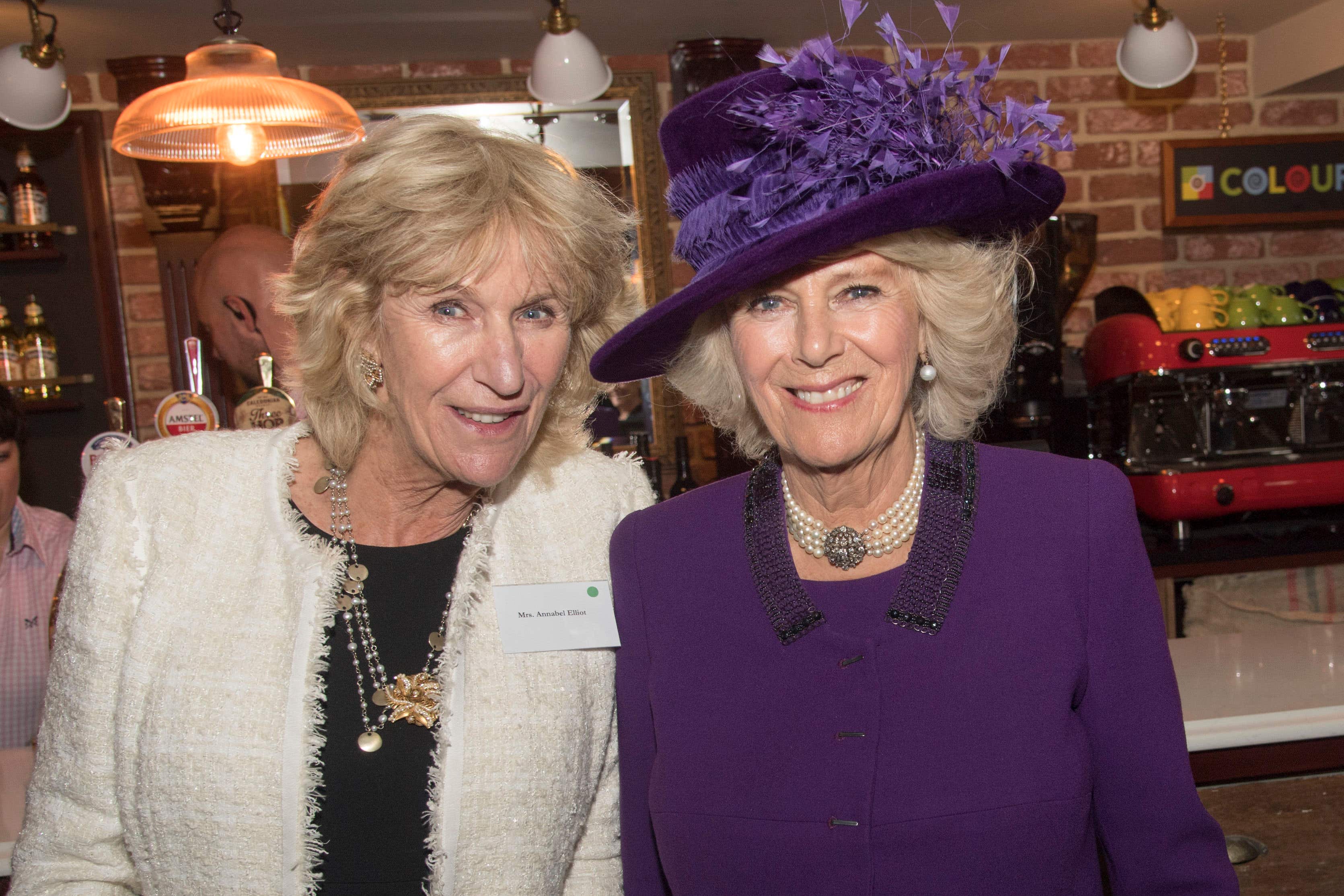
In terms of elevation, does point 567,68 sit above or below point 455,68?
below

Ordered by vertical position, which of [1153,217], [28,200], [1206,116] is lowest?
[1153,217]

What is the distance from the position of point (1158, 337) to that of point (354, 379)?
103 inches

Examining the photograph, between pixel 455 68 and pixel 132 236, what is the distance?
1.43m

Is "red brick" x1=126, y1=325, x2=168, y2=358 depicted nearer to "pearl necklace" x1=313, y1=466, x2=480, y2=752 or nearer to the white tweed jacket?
the white tweed jacket

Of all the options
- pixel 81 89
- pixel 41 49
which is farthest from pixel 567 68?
pixel 81 89

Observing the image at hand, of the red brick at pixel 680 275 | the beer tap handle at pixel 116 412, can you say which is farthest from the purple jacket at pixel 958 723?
the red brick at pixel 680 275

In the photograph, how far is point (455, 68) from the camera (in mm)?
4137

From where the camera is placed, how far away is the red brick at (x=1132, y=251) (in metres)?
4.44

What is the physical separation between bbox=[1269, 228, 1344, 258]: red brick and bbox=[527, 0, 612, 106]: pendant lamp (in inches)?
124

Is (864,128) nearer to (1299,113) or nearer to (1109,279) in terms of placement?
(1109,279)

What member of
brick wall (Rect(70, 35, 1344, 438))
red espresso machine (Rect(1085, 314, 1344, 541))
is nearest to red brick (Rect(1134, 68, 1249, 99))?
brick wall (Rect(70, 35, 1344, 438))

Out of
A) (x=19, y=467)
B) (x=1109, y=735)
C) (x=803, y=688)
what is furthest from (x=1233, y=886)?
(x=19, y=467)

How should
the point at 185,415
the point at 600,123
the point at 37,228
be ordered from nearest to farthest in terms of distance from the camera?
1. the point at 185,415
2. the point at 37,228
3. the point at 600,123

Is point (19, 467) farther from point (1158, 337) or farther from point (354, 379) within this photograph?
point (1158, 337)
